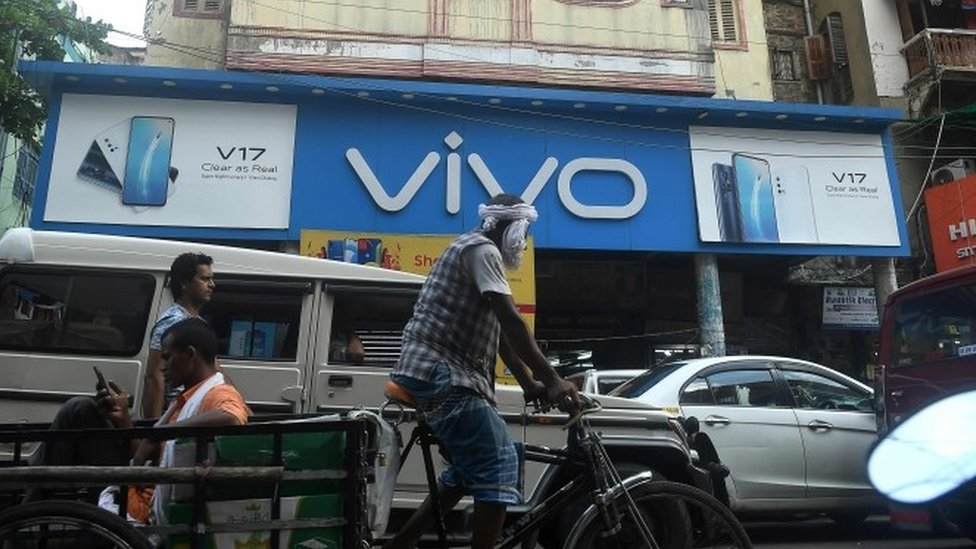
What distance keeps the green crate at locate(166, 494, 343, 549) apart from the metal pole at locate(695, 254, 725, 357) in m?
9.72

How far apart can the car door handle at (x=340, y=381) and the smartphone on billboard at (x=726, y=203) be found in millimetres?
8383

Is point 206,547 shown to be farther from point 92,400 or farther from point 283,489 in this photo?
point 92,400

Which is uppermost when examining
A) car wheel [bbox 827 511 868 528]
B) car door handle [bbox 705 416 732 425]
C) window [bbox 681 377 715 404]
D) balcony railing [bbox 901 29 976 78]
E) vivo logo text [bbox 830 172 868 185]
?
balcony railing [bbox 901 29 976 78]

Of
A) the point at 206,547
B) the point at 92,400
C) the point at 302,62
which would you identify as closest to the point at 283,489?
the point at 206,547

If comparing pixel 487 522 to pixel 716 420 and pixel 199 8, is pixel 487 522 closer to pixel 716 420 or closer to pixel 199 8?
pixel 716 420

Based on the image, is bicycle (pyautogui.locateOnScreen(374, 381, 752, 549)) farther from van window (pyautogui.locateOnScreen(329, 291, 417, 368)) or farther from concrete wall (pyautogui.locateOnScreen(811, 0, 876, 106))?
concrete wall (pyautogui.locateOnScreen(811, 0, 876, 106))

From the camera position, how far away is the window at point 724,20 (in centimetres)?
1580

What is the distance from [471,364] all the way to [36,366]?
3.02 meters

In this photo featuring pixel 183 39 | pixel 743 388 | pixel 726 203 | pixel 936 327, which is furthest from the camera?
pixel 183 39

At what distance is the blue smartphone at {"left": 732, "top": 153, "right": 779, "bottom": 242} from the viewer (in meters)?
11.4

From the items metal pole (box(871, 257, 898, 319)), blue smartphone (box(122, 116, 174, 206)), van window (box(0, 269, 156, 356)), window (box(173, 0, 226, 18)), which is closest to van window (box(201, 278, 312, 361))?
van window (box(0, 269, 156, 356))

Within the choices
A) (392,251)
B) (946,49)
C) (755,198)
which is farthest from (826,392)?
(946,49)

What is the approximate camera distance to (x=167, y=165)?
1034 centimetres

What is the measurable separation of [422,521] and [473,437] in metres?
0.44
